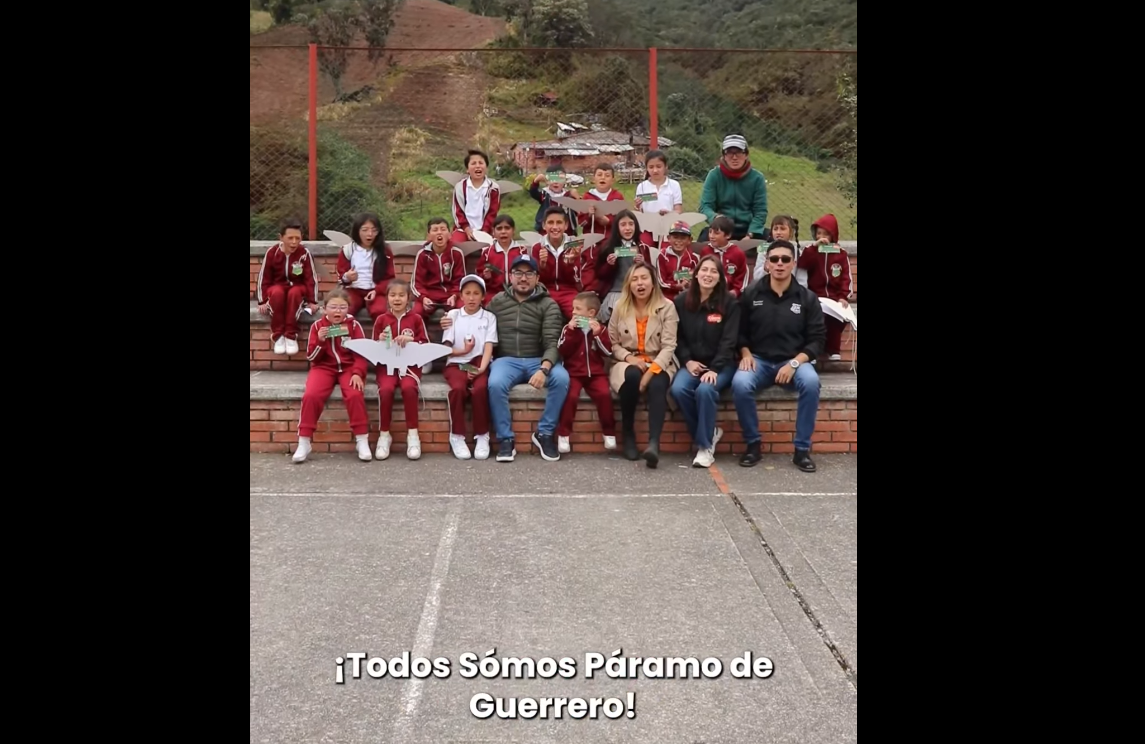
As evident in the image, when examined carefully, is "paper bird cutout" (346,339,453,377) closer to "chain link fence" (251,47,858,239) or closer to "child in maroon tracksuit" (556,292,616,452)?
"child in maroon tracksuit" (556,292,616,452)

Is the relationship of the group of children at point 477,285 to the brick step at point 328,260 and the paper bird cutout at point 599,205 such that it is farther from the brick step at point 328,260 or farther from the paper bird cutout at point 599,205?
the brick step at point 328,260

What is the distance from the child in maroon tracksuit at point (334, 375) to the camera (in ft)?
22.9

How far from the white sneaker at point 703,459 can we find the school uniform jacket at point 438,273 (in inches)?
99.5

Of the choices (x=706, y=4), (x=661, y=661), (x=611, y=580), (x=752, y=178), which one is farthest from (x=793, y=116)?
(x=706, y=4)

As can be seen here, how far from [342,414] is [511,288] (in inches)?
61.9

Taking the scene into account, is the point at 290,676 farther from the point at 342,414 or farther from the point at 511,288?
the point at 511,288

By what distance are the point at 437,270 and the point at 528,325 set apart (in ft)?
4.00

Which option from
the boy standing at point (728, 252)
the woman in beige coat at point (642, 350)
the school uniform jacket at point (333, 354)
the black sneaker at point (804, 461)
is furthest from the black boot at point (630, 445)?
the school uniform jacket at point (333, 354)

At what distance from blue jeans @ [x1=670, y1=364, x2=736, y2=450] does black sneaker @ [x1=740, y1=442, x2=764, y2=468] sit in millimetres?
265

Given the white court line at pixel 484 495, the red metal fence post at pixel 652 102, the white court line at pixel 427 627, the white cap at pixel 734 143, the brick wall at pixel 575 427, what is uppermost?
the red metal fence post at pixel 652 102

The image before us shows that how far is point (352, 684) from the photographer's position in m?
3.86

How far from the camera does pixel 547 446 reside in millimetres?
7125

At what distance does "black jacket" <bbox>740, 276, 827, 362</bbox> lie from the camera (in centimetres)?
717

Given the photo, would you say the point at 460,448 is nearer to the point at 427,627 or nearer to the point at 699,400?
the point at 699,400
